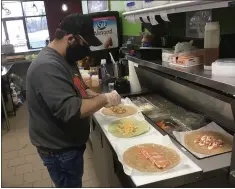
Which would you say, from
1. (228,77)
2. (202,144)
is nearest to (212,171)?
(202,144)

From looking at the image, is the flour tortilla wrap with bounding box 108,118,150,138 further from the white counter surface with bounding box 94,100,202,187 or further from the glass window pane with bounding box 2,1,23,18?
the glass window pane with bounding box 2,1,23,18

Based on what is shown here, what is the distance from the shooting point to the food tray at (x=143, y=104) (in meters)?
1.99

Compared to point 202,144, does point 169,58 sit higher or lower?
higher

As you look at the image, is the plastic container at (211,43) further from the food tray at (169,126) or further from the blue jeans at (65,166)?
the blue jeans at (65,166)

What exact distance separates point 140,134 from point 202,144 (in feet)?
1.27

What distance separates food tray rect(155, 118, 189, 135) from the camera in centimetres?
159

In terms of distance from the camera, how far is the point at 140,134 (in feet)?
5.14

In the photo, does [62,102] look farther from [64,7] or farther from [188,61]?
[64,7]

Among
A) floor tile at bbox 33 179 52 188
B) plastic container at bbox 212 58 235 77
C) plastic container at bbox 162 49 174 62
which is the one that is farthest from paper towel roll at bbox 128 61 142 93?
floor tile at bbox 33 179 52 188

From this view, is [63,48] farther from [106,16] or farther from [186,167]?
[106,16]

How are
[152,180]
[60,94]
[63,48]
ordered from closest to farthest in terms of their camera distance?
[152,180] → [60,94] → [63,48]

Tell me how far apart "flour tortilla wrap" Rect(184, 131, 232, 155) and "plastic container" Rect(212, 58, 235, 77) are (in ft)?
1.33

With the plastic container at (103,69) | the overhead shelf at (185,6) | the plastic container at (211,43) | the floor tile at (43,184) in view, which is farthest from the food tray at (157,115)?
the floor tile at (43,184)

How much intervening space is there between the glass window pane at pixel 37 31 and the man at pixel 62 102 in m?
5.59
